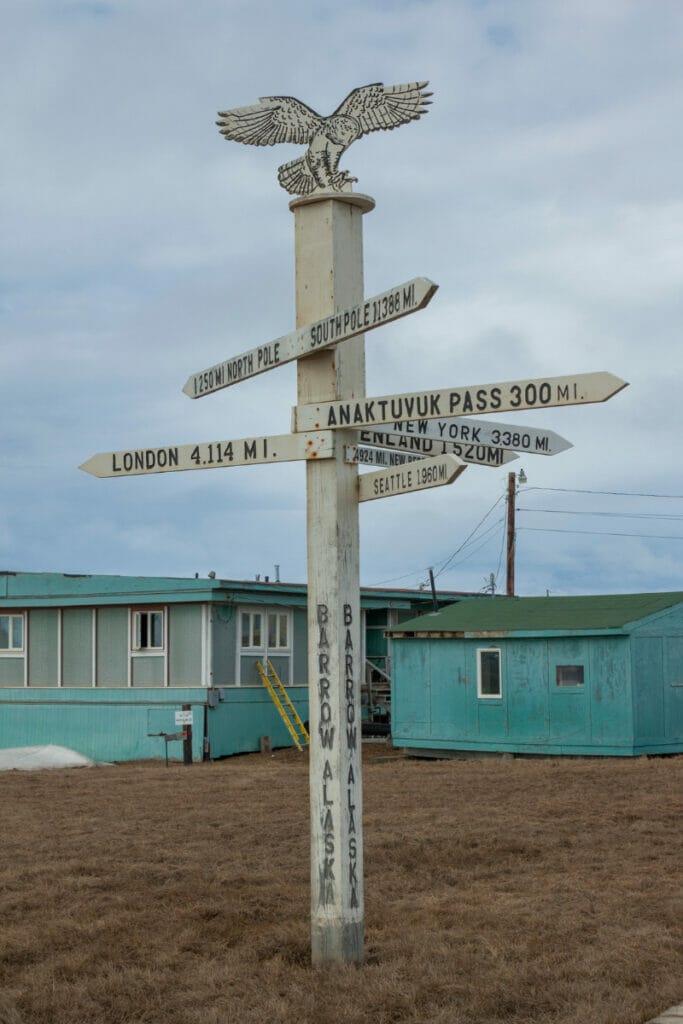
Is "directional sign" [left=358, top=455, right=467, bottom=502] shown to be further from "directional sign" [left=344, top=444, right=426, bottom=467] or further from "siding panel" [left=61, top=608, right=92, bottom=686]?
"siding panel" [left=61, top=608, right=92, bottom=686]

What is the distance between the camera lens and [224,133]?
8.08 metres

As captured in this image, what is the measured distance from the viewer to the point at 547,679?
22.5m

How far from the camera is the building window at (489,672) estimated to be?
23.3 metres

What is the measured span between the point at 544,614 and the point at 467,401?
1777cm

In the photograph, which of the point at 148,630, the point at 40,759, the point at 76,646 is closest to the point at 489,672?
the point at 148,630

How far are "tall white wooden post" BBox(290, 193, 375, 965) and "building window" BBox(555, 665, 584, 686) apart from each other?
15.3 m

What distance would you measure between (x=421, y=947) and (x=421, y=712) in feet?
54.4

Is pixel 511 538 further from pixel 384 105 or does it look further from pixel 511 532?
pixel 384 105

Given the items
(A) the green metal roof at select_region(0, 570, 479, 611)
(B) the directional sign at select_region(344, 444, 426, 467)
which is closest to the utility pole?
(A) the green metal roof at select_region(0, 570, 479, 611)

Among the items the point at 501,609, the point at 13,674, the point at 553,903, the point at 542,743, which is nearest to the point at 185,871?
the point at 553,903

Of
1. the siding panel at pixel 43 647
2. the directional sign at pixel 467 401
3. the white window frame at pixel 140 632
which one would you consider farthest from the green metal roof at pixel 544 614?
the directional sign at pixel 467 401

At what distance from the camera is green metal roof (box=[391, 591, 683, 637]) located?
22.3 m

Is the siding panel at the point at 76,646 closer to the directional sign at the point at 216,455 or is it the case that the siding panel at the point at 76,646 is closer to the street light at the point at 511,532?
the street light at the point at 511,532

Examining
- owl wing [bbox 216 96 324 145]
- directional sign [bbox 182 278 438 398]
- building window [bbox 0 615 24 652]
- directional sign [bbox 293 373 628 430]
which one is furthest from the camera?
building window [bbox 0 615 24 652]
